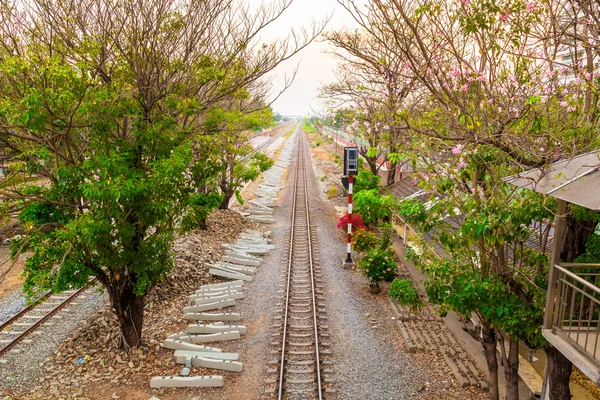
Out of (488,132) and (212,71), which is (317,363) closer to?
(488,132)

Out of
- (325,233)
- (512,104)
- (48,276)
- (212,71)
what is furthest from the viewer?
(325,233)

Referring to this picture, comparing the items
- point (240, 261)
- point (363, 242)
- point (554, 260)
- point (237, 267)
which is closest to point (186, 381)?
point (237, 267)

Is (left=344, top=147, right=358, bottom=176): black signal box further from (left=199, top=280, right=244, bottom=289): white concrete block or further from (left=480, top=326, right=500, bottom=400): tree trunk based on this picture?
(left=480, top=326, right=500, bottom=400): tree trunk

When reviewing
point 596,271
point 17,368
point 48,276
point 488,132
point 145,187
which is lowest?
point 17,368

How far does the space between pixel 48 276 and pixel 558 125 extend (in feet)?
29.6

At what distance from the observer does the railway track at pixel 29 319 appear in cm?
1061

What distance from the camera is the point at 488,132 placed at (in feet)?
21.5

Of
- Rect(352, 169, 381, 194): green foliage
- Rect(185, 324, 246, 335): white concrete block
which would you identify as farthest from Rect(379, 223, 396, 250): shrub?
Rect(185, 324, 246, 335): white concrete block

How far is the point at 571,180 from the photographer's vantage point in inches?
207

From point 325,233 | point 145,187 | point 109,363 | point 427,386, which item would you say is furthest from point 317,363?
point 325,233

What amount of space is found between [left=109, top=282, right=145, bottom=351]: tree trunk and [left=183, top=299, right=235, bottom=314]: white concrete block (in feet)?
6.32

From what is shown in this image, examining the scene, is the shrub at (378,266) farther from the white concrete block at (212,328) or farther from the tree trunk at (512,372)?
the tree trunk at (512,372)

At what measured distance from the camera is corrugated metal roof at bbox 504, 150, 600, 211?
5.08 m

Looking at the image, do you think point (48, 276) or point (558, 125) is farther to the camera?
point (48, 276)
